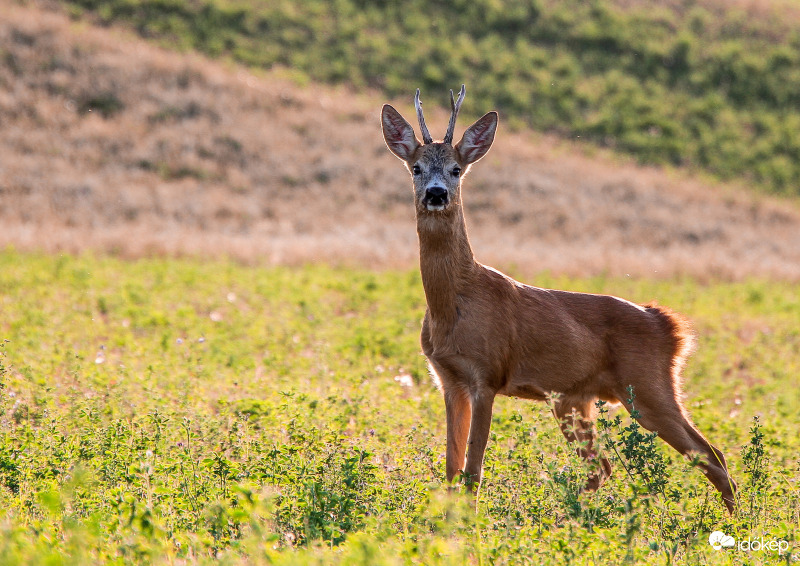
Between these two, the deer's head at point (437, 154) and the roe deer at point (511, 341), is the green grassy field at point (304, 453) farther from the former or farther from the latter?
the deer's head at point (437, 154)

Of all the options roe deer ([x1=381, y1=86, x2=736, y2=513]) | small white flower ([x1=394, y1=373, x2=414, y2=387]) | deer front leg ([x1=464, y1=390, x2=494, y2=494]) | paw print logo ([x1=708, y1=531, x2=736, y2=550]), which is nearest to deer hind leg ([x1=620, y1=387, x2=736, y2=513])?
roe deer ([x1=381, y1=86, x2=736, y2=513])

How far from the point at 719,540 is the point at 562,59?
32588mm

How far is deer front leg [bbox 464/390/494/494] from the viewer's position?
5.92 m

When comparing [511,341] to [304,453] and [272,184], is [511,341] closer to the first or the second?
[304,453]

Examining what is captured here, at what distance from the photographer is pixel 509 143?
98.7 ft

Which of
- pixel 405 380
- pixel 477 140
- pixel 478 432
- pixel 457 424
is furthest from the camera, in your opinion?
pixel 405 380

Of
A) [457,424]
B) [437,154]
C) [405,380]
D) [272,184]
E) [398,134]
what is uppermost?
[398,134]

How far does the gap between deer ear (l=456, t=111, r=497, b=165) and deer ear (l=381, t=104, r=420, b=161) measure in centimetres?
35

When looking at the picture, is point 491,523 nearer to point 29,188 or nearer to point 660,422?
point 660,422

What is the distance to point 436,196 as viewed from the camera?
6359 mm

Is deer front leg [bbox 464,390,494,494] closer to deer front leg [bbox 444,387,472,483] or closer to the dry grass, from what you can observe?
deer front leg [bbox 444,387,472,483]

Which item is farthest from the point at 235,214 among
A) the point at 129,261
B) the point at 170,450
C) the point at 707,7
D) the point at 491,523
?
the point at 707,7

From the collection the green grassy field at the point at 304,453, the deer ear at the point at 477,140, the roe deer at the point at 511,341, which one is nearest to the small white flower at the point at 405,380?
the green grassy field at the point at 304,453

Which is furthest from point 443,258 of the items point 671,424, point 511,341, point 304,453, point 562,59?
point 562,59
